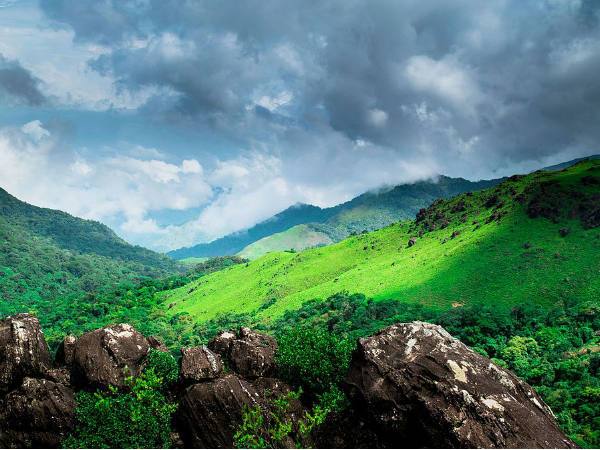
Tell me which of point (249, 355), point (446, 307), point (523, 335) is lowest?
point (523, 335)

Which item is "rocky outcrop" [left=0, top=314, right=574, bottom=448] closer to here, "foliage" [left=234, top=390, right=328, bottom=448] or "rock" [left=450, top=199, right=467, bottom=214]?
"foliage" [left=234, top=390, right=328, bottom=448]

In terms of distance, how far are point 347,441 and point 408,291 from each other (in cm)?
11137

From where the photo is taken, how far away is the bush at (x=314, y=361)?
114 ft

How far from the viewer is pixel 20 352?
3231cm

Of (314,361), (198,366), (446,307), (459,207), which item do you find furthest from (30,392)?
(459,207)

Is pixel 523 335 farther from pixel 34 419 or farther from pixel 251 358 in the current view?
pixel 34 419

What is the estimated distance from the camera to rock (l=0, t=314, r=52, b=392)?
3170cm

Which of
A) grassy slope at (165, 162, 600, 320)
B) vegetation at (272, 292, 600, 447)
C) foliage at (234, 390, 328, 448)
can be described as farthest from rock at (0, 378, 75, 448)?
grassy slope at (165, 162, 600, 320)

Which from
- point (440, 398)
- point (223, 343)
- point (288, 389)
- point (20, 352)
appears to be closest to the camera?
point (440, 398)

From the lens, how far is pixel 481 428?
20562 mm

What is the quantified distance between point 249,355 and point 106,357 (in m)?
13.2

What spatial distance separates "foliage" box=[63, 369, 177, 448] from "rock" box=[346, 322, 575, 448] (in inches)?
663

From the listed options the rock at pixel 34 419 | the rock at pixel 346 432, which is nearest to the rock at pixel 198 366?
the rock at pixel 34 419

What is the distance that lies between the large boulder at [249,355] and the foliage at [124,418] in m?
7.05
